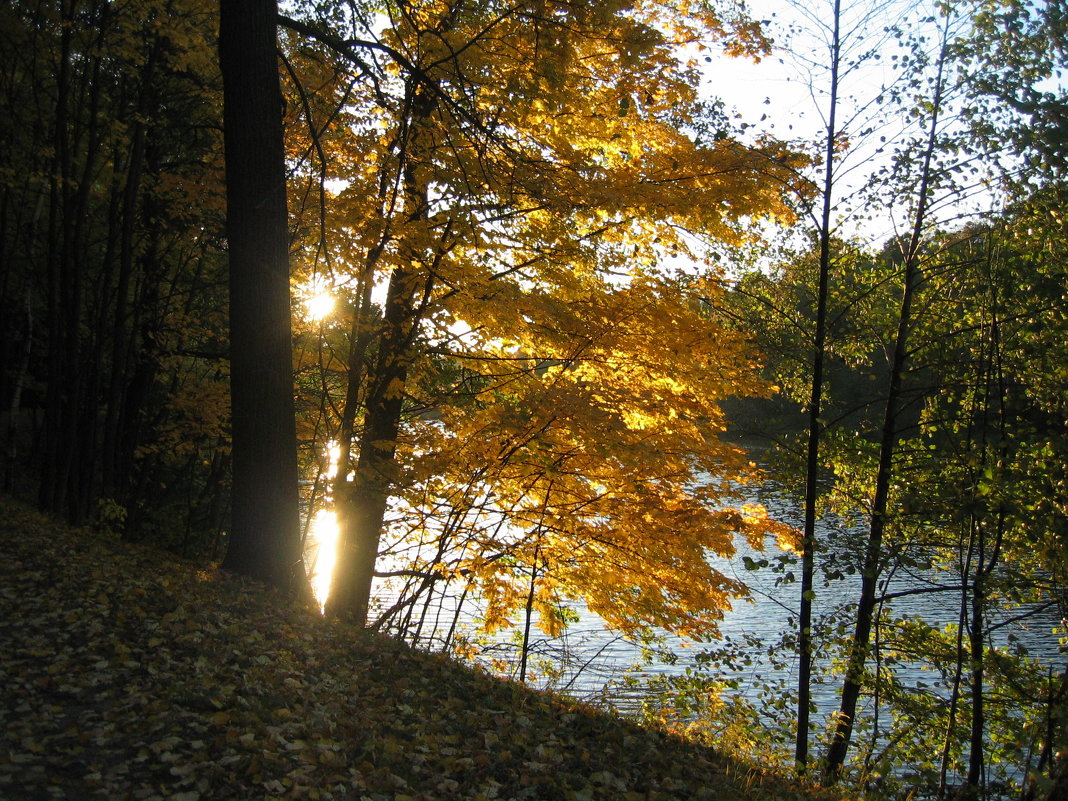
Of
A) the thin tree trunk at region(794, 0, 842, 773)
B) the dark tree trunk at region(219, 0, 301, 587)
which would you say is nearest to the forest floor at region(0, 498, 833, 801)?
the dark tree trunk at region(219, 0, 301, 587)

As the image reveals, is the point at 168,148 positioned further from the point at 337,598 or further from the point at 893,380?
the point at 893,380

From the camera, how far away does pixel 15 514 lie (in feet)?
31.9

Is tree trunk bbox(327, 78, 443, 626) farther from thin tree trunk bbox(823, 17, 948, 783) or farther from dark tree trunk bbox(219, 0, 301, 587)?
thin tree trunk bbox(823, 17, 948, 783)

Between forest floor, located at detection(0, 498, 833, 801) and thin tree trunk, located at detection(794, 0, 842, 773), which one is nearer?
forest floor, located at detection(0, 498, 833, 801)

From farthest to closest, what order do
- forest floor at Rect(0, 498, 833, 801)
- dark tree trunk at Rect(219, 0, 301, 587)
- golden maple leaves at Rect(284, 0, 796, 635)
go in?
1. golden maple leaves at Rect(284, 0, 796, 635)
2. dark tree trunk at Rect(219, 0, 301, 587)
3. forest floor at Rect(0, 498, 833, 801)

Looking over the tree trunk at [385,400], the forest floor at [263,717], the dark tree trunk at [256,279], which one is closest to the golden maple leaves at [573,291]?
the tree trunk at [385,400]

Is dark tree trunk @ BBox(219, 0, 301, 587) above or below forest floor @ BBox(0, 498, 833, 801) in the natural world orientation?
above

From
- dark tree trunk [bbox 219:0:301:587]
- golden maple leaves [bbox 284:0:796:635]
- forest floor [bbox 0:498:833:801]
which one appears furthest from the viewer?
golden maple leaves [bbox 284:0:796:635]

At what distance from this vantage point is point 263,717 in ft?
12.8

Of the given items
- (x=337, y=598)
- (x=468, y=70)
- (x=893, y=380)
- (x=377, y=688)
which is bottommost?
(x=377, y=688)

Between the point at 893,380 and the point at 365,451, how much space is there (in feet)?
20.6

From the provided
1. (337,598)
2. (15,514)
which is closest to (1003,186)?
(337,598)

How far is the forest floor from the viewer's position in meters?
3.31

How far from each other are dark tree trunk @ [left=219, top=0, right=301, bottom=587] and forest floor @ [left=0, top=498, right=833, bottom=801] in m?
0.71
